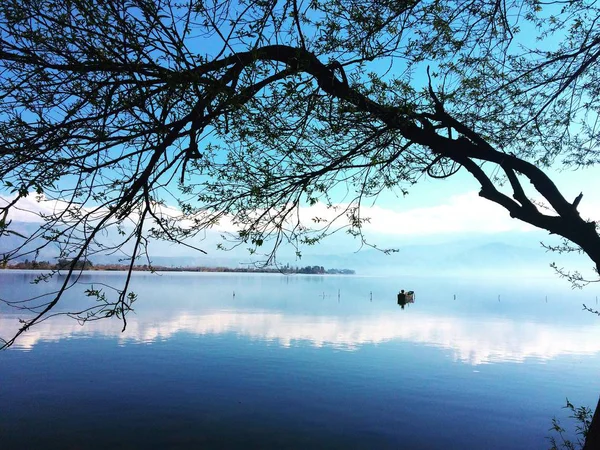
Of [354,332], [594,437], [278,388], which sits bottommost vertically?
[278,388]

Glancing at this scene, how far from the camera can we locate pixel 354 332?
4972 cm

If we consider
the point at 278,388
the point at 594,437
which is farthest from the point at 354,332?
the point at 594,437

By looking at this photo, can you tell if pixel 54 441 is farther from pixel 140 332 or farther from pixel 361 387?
pixel 140 332

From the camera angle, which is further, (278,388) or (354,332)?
(354,332)

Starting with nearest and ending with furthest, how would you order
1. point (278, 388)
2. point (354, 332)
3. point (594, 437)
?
point (594, 437) < point (278, 388) < point (354, 332)

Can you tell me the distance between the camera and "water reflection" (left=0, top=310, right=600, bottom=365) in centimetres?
4062

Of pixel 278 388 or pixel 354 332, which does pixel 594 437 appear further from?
pixel 354 332

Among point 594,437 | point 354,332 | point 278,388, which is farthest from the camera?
point 354,332

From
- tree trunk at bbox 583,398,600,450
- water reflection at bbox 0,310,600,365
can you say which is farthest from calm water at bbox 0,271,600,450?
tree trunk at bbox 583,398,600,450

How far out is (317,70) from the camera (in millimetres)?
6059

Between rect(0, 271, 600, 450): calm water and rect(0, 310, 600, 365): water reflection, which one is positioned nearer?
rect(0, 271, 600, 450): calm water

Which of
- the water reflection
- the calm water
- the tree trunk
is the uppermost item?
the tree trunk

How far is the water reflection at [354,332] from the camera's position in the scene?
133 ft

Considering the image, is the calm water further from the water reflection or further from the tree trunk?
the tree trunk
